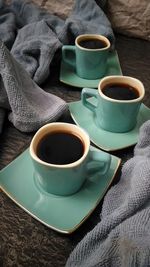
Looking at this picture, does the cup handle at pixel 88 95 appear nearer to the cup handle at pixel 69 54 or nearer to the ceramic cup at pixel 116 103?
the ceramic cup at pixel 116 103

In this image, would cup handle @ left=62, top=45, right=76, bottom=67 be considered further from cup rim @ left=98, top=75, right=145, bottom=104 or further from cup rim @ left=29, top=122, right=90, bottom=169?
cup rim @ left=29, top=122, right=90, bottom=169

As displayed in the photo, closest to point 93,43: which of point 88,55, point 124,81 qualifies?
point 88,55

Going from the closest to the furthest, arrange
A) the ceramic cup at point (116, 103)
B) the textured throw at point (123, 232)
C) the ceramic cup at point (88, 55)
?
the textured throw at point (123, 232) → the ceramic cup at point (116, 103) → the ceramic cup at point (88, 55)

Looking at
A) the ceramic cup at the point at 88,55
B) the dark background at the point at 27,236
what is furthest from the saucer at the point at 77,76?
the dark background at the point at 27,236

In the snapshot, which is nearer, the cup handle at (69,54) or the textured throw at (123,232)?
the textured throw at (123,232)

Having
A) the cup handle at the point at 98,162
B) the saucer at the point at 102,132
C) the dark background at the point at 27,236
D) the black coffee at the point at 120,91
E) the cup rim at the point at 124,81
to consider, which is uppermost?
the cup rim at the point at 124,81

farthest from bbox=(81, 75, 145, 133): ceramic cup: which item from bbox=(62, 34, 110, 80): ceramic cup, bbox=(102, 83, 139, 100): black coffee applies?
bbox=(62, 34, 110, 80): ceramic cup

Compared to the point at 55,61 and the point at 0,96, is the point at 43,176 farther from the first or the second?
the point at 55,61
